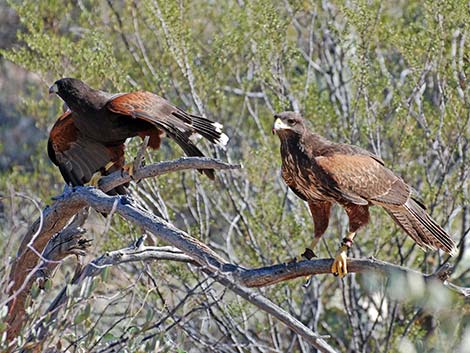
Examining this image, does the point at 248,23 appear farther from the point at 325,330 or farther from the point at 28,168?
the point at 28,168

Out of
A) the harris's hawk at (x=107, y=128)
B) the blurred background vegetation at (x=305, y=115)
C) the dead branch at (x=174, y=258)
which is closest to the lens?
the dead branch at (x=174, y=258)

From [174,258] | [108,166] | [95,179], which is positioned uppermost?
[108,166]

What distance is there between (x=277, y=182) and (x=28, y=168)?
374cm

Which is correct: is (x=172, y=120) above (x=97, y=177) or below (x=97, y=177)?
above

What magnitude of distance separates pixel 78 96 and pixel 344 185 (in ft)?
5.57

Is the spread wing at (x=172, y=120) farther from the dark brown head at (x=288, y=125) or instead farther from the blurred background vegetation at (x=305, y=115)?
the blurred background vegetation at (x=305, y=115)

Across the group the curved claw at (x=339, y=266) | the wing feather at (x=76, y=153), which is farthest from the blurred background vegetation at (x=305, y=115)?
the curved claw at (x=339, y=266)

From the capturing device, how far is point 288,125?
4.57 meters

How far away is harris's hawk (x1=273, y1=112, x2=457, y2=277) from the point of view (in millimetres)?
4426

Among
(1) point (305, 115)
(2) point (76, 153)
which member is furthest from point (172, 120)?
(1) point (305, 115)

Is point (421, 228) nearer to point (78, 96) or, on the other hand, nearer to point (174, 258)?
point (174, 258)

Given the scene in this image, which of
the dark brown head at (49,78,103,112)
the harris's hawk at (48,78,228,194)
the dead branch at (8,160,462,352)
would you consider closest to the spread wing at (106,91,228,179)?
the harris's hawk at (48,78,228,194)

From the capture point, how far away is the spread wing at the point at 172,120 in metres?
4.87

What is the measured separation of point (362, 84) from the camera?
262 inches
